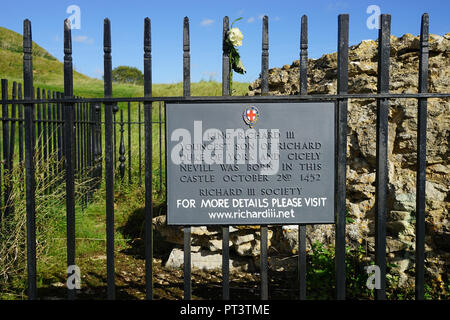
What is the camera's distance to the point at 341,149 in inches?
107

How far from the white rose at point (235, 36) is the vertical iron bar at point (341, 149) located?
71 cm

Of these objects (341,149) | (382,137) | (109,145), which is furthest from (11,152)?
(382,137)

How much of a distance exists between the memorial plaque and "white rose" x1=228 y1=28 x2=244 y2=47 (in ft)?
1.57

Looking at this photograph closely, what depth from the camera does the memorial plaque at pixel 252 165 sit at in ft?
8.93

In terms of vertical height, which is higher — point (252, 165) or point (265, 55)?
point (265, 55)

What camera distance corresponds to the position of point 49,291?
159 inches

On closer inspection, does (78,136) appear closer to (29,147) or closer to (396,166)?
(29,147)

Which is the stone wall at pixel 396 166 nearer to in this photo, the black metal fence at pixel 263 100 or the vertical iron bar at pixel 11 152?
the black metal fence at pixel 263 100

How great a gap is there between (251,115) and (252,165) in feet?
1.19

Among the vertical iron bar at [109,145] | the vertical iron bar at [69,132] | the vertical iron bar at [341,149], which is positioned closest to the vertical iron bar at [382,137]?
the vertical iron bar at [341,149]

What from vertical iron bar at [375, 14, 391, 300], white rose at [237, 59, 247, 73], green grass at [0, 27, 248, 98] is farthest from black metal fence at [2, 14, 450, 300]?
green grass at [0, 27, 248, 98]

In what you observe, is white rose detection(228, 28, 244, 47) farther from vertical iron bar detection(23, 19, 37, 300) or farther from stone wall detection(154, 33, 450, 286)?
stone wall detection(154, 33, 450, 286)

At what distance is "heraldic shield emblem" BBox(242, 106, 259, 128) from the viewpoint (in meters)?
2.71

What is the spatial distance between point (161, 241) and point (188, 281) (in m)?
2.89
